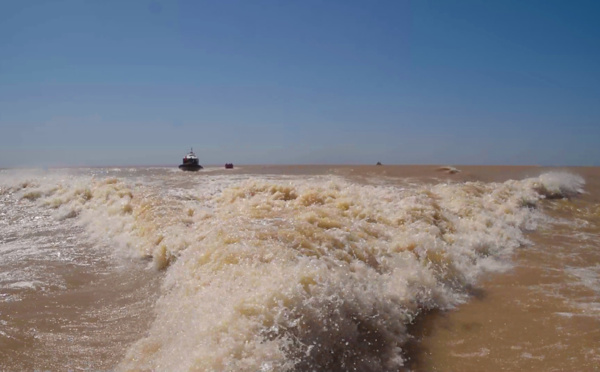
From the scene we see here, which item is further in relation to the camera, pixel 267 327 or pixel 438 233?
pixel 438 233

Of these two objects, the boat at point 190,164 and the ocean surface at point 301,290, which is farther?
the boat at point 190,164

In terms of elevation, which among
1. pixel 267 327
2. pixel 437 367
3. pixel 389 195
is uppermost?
pixel 389 195

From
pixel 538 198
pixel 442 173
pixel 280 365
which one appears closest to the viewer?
pixel 280 365

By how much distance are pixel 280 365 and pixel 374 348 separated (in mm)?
1053

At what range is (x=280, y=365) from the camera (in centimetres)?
321

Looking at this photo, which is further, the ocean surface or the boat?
the boat

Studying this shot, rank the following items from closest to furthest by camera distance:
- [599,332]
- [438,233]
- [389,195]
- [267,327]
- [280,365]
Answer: [280,365]
[267,327]
[599,332]
[438,233]
[389,195]

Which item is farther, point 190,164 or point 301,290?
point 190,164

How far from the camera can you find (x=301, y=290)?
159 inches

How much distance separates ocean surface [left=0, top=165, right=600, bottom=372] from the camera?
360cm

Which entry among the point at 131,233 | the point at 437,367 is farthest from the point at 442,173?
the point at 437,367

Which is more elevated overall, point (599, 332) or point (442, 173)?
point (442, 173)

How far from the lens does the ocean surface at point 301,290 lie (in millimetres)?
3602

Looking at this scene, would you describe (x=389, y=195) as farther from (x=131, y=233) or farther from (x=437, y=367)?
(x=437, y=367)
